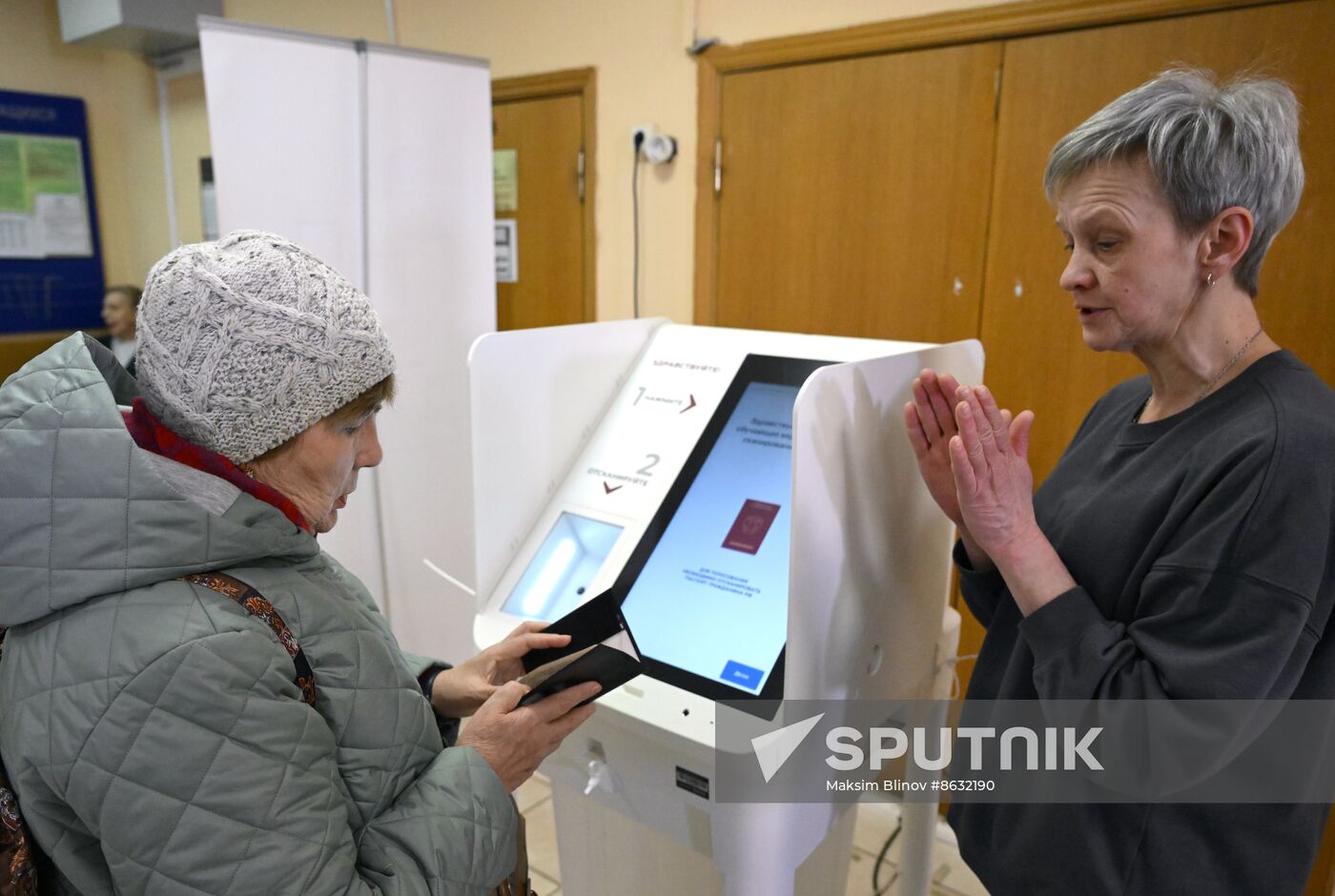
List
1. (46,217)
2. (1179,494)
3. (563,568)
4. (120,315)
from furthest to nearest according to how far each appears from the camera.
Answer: (46,217), (120,315), (563,568), (1179,494)

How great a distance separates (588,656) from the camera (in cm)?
100

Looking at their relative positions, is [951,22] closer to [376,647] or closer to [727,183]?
[727,183]

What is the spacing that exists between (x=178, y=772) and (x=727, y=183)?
2.17m

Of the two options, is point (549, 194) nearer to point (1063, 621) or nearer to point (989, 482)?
point (989, 482)

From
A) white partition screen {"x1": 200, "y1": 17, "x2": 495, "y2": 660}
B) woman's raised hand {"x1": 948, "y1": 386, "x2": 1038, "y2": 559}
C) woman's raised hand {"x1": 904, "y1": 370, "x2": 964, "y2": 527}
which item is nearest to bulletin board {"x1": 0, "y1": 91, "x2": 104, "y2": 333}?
white partition screen {"x1": 200, "y1": 17, "x2": 495, "y2": 660}

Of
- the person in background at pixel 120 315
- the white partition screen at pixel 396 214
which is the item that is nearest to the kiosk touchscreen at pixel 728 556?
the white partition screen at pixel 396 214

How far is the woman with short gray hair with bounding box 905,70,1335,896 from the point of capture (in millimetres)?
871

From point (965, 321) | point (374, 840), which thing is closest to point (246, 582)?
Result: point (374, 840)

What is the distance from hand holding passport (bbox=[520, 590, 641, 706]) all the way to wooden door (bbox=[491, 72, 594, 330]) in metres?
1.93

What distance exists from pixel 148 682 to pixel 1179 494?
39.8 inches

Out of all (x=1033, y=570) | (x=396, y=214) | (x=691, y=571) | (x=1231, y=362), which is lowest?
(x=691, y=571)

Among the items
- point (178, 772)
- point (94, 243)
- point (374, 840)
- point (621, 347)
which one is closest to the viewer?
point (178, 772)

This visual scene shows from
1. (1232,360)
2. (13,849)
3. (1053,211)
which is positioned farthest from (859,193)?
(13,849)

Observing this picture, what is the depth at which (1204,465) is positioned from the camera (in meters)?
0.93
